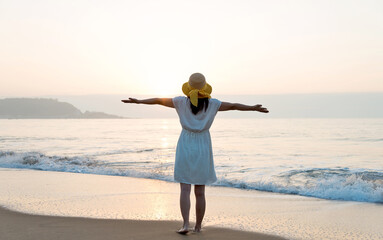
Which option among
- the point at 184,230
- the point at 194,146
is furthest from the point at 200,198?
the point at 194,146

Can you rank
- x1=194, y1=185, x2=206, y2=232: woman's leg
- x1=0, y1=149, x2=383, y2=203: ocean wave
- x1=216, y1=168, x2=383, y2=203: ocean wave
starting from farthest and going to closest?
x1=0, y1=149, x2=383, y2=203: ocean wave, x1=216, y1=168, x2=383, y2=203: ocean wave, x1=194, y1=185, x2=206, y2=232: woman's leg

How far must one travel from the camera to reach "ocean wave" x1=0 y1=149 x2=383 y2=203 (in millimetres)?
8164

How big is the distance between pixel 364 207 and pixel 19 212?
5721 millimetres

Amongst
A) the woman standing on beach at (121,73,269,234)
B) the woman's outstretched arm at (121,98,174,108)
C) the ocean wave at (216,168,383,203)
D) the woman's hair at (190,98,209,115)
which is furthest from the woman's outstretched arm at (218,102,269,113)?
Answer: the ocean wave at (216,168,383,203)

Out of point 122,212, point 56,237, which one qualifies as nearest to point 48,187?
point 122,212

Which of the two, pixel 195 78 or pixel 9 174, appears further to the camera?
pixel 9 174

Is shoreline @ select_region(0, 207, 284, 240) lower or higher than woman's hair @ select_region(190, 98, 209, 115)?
lower

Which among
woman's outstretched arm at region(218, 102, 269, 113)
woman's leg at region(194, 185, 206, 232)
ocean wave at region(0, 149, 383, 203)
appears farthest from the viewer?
ocean wave at region(0, 149, 383, 203)

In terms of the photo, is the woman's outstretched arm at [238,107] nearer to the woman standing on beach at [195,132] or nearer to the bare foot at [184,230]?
the woman standing on beach at [195,132]

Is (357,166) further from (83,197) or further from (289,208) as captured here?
(83,197)

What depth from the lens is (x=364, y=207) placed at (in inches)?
278

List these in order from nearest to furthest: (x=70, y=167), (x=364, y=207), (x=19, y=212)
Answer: (x=19, y=212)
(x=364, y=207)
(x=70, y=167)

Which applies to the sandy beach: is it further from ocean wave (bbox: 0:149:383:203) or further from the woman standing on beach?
the woman standing on beach

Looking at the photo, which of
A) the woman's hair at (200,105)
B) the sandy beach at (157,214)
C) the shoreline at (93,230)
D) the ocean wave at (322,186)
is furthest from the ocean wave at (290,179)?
the woman's hair at (200,105)
